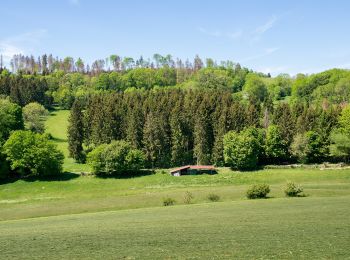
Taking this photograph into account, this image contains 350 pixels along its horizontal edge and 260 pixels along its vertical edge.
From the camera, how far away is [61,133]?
151m

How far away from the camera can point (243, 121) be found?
114375 mm

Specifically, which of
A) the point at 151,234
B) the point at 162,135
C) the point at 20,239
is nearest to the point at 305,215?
the point at 151,234

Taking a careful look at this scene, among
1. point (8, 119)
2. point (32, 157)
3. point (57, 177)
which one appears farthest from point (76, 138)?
point (57, 177)

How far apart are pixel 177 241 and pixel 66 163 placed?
296 ft

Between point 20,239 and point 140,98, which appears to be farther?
point 140,98

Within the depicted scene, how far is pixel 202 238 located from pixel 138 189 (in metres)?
55.8

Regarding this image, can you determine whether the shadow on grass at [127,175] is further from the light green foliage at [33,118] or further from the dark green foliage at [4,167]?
the light green foliage at [33,118]

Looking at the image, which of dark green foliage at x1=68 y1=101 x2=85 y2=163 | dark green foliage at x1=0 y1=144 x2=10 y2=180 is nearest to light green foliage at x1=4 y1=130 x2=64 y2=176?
dark green foliage at x1=0 y1=144 x2=10 y2=180

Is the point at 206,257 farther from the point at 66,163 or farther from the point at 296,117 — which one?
the point at 296,117

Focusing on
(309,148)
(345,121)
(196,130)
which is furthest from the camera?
(196,130)

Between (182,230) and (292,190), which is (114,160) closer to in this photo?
(292,190)

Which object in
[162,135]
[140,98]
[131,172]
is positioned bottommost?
[131,172]

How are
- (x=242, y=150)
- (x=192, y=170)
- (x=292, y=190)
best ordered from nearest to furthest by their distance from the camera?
(x=292, y=190) < (x=192, y=170) < (x=242, y=150)

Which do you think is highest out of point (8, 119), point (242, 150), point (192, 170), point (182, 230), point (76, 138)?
point (8, 119)
